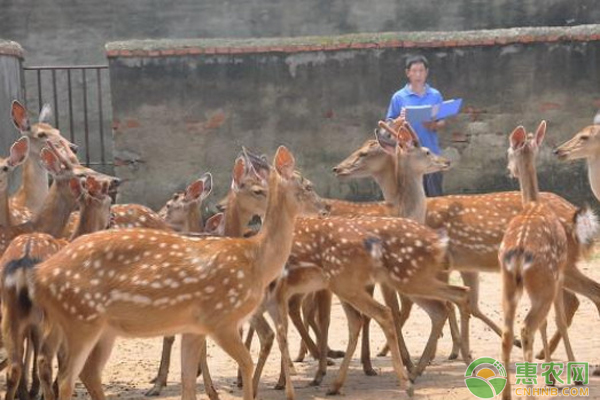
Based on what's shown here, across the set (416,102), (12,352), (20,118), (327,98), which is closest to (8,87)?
(20,118)

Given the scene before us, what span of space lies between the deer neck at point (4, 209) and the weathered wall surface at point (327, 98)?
5.60 m

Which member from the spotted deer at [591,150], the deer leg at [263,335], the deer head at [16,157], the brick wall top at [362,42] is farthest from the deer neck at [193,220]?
the brick wall top at [362,42]

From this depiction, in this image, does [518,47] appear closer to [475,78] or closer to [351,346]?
[475,78]

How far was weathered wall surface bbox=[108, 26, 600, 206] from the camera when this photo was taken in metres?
15.3

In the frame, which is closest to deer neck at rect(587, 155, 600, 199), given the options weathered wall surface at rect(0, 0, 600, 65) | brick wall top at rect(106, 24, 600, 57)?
brick wall top at rect(106, 24, 600, 57)

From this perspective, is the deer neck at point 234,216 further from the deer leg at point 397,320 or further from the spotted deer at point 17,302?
the spotted deer at point 17,302

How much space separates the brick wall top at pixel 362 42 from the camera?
1532 cm

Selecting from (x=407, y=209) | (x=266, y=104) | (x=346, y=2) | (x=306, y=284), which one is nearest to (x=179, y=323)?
(x=306, y=284)

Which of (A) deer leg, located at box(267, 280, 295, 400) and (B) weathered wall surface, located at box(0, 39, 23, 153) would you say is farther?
(B) weathered wall surface, located at box(0, 39, 23, 153)

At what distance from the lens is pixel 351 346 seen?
8.86m

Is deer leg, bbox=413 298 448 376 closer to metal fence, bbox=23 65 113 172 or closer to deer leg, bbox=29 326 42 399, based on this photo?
deer leg, bbox=29 326 42 399

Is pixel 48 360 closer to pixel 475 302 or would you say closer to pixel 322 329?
pixel 322 329

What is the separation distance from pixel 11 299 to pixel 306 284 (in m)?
2.20

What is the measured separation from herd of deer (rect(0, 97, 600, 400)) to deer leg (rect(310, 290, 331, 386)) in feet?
0.04
